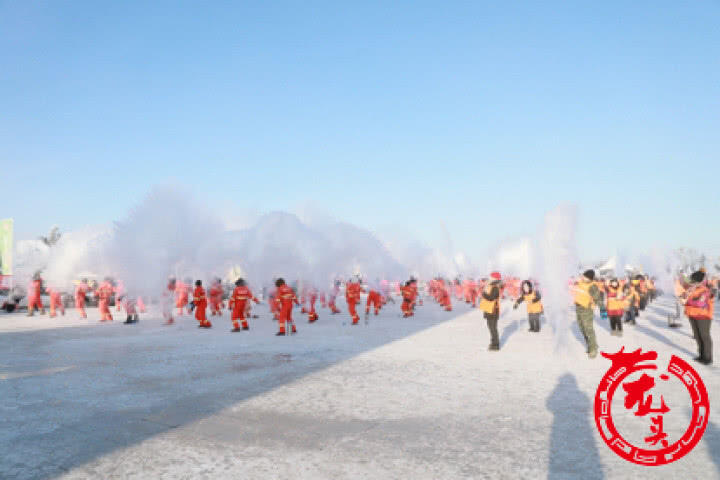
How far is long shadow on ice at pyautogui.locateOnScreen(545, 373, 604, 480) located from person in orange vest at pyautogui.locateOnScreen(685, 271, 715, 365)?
3.45 meters

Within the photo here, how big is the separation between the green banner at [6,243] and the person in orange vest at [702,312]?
35.6 meters

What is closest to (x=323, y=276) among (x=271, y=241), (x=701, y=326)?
(x=271, y=241)

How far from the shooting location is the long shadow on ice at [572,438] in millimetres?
4270

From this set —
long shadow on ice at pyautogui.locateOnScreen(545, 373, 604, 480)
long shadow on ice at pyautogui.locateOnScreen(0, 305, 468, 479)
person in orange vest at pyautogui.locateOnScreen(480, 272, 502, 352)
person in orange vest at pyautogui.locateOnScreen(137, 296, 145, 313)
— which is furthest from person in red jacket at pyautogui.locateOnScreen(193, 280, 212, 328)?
long shadow on ice at pyautogui.locateOnScreen(545, 373, 604, 480)

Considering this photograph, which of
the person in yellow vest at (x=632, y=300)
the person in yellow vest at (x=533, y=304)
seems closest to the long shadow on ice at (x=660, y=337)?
the person in yellow vest at (x=632, y=300)

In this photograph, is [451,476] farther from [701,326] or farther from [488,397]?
[701,326]

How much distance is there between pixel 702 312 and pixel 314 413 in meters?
7.12

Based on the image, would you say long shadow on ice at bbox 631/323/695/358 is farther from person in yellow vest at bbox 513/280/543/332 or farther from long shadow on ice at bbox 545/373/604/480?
long shadow on ice at bbox 545/373/604/480

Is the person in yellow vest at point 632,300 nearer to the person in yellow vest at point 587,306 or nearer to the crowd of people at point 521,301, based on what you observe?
the crowd of people at point 521,301

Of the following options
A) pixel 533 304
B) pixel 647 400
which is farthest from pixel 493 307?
pixel 647 400

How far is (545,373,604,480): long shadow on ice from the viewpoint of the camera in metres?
4.27

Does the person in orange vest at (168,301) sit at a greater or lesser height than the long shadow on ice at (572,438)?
greater

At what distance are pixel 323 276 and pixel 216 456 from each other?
2323cm

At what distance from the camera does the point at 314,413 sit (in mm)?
6180
